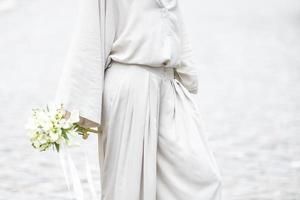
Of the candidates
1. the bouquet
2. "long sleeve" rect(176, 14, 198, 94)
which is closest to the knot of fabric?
"long sleeve" rect(176, 14, 198, 94)

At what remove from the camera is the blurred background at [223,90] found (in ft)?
24.8

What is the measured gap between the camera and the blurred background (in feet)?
24.8

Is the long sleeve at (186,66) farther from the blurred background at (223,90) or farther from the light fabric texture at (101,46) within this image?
the blurred background at (223,90)

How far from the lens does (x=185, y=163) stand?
14.3 feet

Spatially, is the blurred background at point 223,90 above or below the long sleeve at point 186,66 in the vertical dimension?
below

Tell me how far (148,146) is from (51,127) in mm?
472

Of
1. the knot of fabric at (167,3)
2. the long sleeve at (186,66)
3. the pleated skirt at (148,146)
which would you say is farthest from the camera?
the long sleeve at (186,66)

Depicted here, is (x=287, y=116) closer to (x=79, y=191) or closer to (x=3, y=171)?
(x=3, y=171)

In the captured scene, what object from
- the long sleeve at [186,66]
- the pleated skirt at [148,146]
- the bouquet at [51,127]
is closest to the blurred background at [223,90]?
the long sleeve at [186,66]

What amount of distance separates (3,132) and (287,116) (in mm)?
3261

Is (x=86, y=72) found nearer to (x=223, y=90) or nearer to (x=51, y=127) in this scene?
(x=51, y=127)

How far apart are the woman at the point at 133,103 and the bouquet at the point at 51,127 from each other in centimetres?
11

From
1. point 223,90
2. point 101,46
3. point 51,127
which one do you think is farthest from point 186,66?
point 223,90

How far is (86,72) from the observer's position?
4.38 meters
